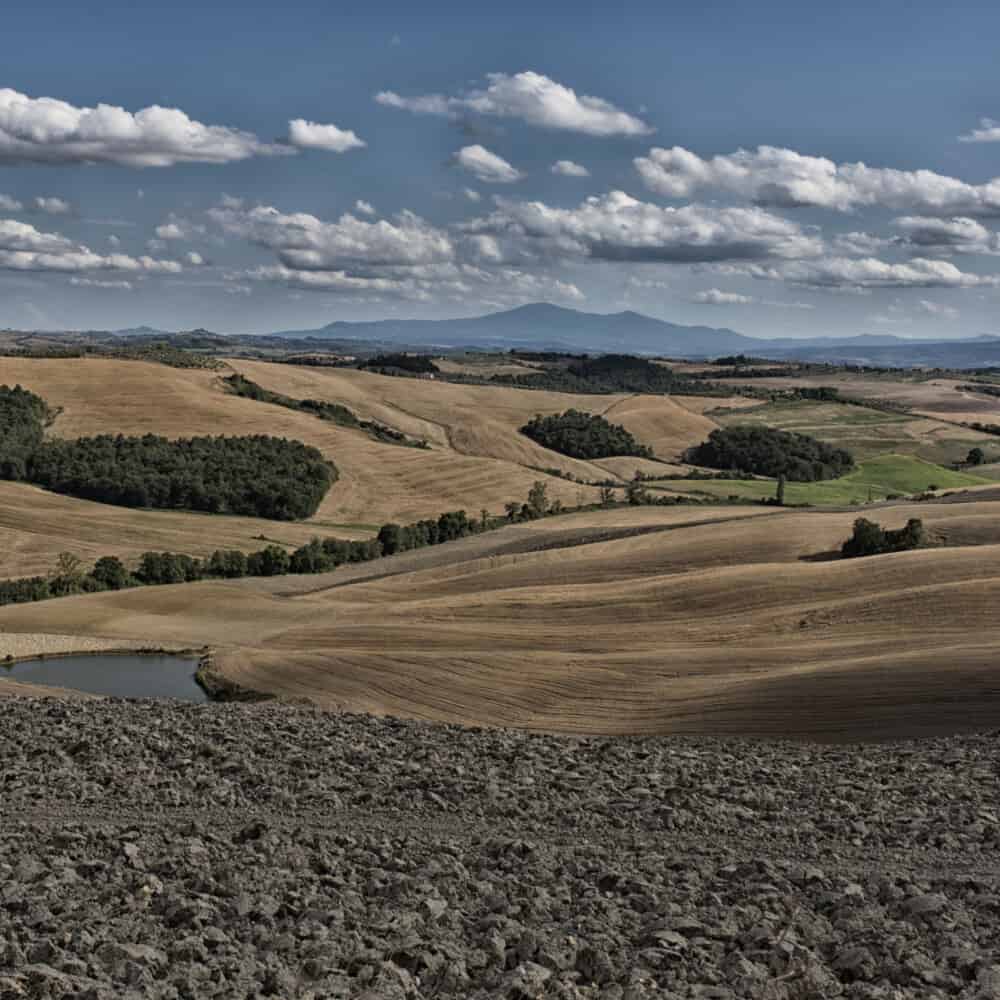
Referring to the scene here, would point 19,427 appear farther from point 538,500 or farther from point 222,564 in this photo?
point 538,500

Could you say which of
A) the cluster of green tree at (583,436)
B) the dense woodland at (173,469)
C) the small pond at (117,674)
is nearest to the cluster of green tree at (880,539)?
the small pond at (117,674)

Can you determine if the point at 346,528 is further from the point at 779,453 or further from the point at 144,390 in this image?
the point at 779,453

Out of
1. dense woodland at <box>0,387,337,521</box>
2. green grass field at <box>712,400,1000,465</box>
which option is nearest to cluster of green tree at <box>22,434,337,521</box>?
dense woodland at <box>0,387,337,521</box>

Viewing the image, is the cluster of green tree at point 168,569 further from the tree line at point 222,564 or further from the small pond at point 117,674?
the small pond at point 117,674

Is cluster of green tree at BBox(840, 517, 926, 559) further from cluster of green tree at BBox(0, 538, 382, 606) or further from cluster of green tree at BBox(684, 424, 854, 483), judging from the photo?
cluster of green tree at BBox(684, 424, 854, 483)

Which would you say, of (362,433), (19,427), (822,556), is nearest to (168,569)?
(822,556)

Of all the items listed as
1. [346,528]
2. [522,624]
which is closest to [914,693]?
[522,624]

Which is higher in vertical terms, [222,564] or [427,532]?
[427,532]
